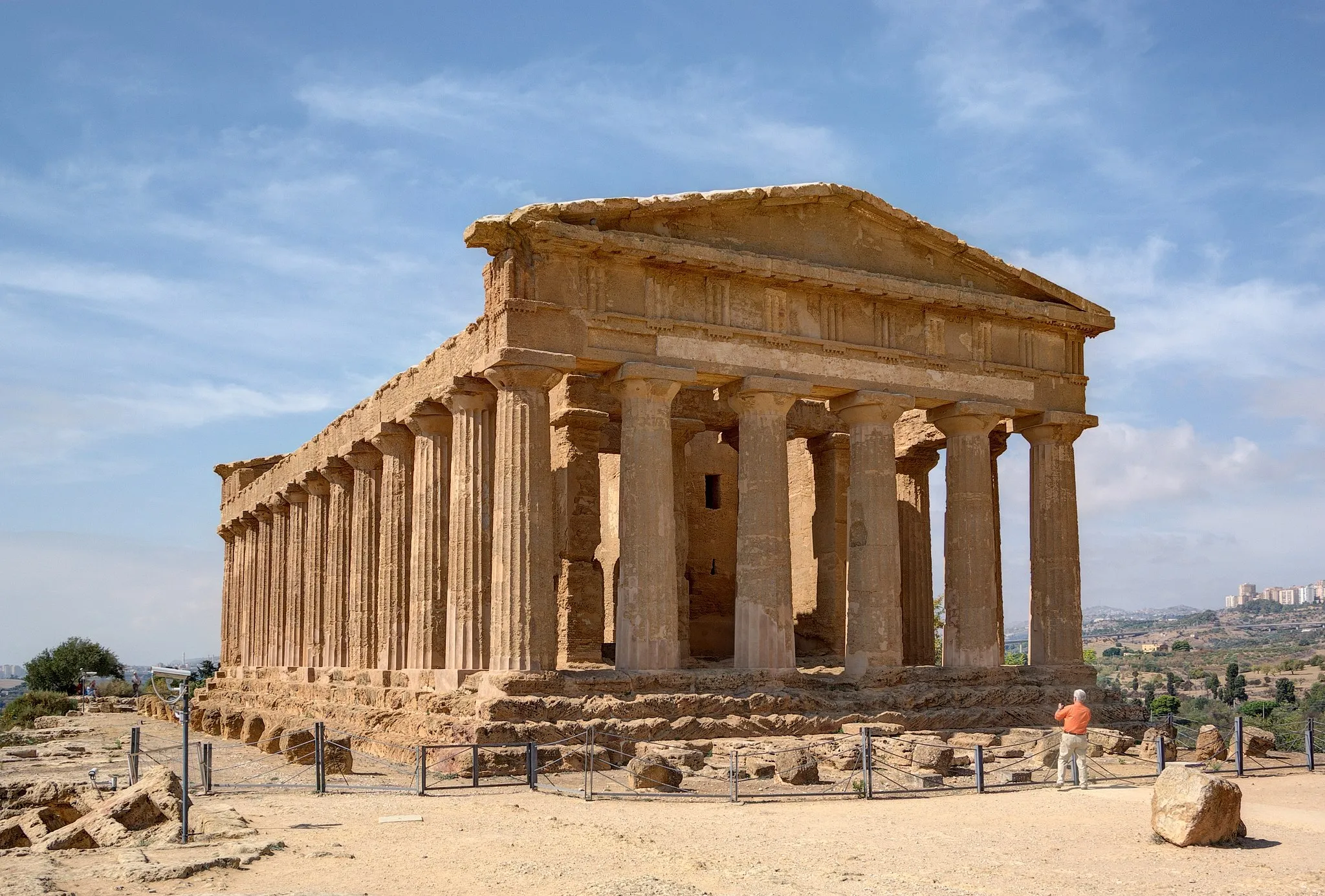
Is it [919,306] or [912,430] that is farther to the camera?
[912,430]

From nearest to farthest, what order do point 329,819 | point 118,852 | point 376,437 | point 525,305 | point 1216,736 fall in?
point 118,852, point 329,819, point 525,305, point 1216,736, point 376,437

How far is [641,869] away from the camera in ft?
38.8

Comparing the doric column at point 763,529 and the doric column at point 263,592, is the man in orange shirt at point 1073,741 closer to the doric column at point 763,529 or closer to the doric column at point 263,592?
the doric column at point 763,529

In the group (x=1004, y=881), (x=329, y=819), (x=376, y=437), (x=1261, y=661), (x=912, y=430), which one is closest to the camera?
(x=1004, y=881)

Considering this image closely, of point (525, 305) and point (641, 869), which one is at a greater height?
point (525, 305)

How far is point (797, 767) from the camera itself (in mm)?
17438

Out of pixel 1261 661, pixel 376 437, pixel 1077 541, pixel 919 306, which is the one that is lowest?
pixel 1261 661

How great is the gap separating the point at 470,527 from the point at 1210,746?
524 inches

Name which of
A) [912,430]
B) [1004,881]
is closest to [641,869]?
[1004,881]

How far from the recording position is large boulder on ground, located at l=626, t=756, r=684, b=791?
16.8 metres

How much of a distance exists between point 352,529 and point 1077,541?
53.4 ft

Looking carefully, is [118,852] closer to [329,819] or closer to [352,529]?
[329,819]

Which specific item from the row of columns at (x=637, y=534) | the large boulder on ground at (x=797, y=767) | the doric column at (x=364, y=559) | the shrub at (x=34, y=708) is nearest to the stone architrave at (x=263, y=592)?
the row of columns at (x=637, y=534)

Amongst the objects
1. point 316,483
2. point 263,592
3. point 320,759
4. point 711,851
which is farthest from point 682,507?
point 263,592
